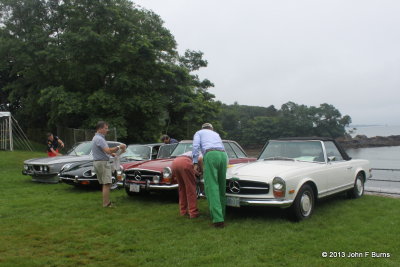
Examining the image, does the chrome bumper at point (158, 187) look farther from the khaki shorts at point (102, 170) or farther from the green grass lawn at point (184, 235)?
the khaki shorts at point (102, 170)

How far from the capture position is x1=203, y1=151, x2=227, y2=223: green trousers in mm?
5699

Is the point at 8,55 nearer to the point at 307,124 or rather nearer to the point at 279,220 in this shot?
the point at 279,220

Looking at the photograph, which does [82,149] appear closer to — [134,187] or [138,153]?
[138,153]

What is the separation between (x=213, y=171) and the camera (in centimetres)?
582

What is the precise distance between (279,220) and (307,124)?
6544 cm

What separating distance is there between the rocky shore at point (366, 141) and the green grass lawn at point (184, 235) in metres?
70.5

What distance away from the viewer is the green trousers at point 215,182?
18.7 feet

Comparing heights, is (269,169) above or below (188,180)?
above

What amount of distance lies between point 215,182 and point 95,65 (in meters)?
20.9

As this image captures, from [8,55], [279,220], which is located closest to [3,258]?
[279,220]

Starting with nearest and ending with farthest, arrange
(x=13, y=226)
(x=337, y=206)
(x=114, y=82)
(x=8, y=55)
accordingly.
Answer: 1. (x=13, y=226)
2. (x=337, y=206)
3. (x=114, y=82)
4. (x=8, y=55)

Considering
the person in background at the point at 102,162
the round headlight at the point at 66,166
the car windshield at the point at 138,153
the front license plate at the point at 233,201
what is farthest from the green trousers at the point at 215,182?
the round headlight at the point at 66,166

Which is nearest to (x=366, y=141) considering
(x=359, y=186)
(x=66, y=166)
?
(x=359, y=186)

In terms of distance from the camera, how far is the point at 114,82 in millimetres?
25000
